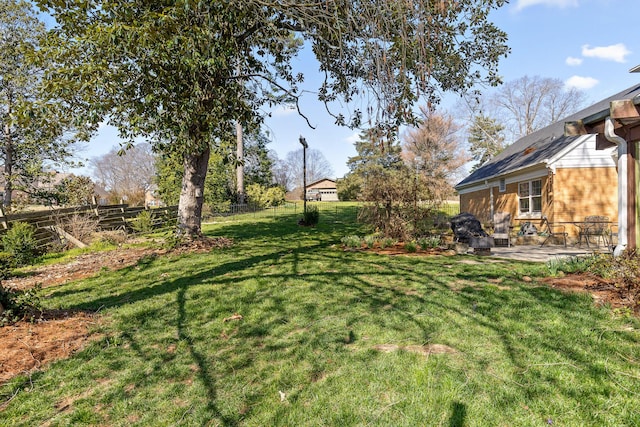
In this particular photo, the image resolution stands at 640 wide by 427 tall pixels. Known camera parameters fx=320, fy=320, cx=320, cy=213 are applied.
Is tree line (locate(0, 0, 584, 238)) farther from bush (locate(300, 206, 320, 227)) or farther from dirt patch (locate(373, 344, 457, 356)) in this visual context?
bush (locate(300, 206, 320, 227))

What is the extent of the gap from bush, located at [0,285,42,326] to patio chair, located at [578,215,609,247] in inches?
496

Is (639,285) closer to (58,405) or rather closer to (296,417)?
(296,417)

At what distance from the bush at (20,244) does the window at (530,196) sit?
1632 cm

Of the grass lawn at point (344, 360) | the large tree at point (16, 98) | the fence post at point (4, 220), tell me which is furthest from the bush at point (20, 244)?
the large tree at point (16, 98)

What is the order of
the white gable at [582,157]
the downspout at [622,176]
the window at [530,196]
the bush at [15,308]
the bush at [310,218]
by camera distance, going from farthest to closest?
the bush at [310,218] → the window at [530,196] → the white gable at [582,157] → the downspout at [622,176] → the bush at [15,308]

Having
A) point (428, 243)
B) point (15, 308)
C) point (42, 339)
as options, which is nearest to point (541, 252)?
→ point (428, 243)

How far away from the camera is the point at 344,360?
285 centimetres

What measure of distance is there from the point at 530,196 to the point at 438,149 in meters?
25.0

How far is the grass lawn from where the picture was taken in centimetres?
220

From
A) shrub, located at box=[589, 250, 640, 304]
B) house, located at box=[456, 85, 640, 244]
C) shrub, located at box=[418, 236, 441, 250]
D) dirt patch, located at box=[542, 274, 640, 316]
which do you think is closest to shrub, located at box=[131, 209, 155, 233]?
shrub, located at box=[418, 236, 441, 250]

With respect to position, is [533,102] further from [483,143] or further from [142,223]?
[142,223]

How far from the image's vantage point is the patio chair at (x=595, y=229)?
31.5 ft

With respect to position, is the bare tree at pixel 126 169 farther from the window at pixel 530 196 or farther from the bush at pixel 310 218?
the window at pixel 530 196

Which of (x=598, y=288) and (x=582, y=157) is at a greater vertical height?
(x=582, y=157)
